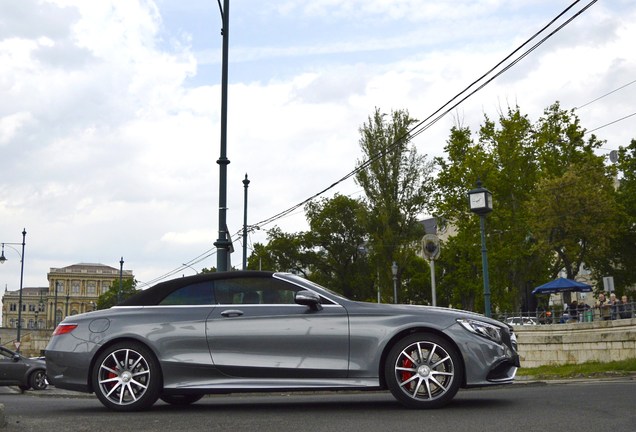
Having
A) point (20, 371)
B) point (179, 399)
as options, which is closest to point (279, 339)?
point (179, 399)

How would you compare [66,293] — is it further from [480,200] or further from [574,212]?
[480,200]

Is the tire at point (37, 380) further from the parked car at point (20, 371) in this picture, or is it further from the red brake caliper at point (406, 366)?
the red brake caliper at point (406, 366)

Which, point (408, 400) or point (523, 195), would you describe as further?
point (523, 195)

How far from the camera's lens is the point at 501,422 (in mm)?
6344

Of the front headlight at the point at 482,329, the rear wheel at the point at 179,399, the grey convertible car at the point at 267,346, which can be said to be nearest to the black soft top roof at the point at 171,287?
the grey convertible car at the point at 267,346

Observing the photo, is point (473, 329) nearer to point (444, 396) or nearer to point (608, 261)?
point (444, 396)

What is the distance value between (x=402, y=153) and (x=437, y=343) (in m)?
45.6

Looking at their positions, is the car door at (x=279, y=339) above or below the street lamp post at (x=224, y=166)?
below

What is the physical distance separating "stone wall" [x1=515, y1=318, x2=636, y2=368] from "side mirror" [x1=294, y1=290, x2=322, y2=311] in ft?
60.3

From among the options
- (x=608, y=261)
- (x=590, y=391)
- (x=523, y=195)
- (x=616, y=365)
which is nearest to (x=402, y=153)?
(x=523, y=195)

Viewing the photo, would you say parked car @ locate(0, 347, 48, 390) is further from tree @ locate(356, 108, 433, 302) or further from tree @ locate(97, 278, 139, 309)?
tree @ locate(97, 278, 139, 309)

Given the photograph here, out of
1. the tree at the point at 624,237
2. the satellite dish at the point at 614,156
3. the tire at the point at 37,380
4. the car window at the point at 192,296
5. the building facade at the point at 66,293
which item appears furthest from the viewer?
the building facade at the point at 66,293

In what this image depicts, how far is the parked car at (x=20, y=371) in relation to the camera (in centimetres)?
2162

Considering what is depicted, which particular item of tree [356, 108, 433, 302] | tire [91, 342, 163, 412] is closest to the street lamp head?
tire [91, 342, 163, 412]
